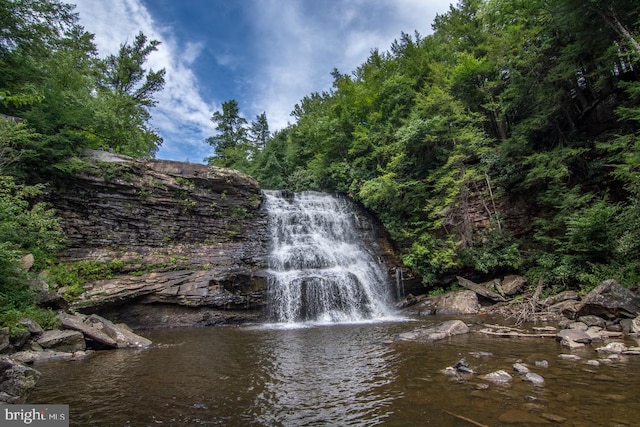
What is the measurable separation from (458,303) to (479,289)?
168 cm

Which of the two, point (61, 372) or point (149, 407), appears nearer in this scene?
point (149, 407)

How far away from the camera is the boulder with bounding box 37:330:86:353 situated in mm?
7168

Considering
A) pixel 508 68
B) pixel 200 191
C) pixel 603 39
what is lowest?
pixel 200 191

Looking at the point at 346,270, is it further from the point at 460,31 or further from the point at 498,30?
the point at 460,31

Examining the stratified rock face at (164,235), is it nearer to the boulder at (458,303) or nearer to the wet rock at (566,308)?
the boulder at (458,303)

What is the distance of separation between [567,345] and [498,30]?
60.3ft

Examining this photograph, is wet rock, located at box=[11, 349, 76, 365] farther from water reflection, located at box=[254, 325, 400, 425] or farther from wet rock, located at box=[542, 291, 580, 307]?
wet rock, located at box=[542, 291, 580, 307]

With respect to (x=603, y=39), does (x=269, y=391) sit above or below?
below

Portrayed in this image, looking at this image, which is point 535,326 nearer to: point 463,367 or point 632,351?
point 632,351

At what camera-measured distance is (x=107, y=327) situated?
28.6 feet

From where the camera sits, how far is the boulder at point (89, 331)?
26.2ft

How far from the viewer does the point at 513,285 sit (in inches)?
539

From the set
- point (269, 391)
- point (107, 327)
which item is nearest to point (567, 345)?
point (269, 391)

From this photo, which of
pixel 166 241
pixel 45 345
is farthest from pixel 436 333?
pixel 166 241
